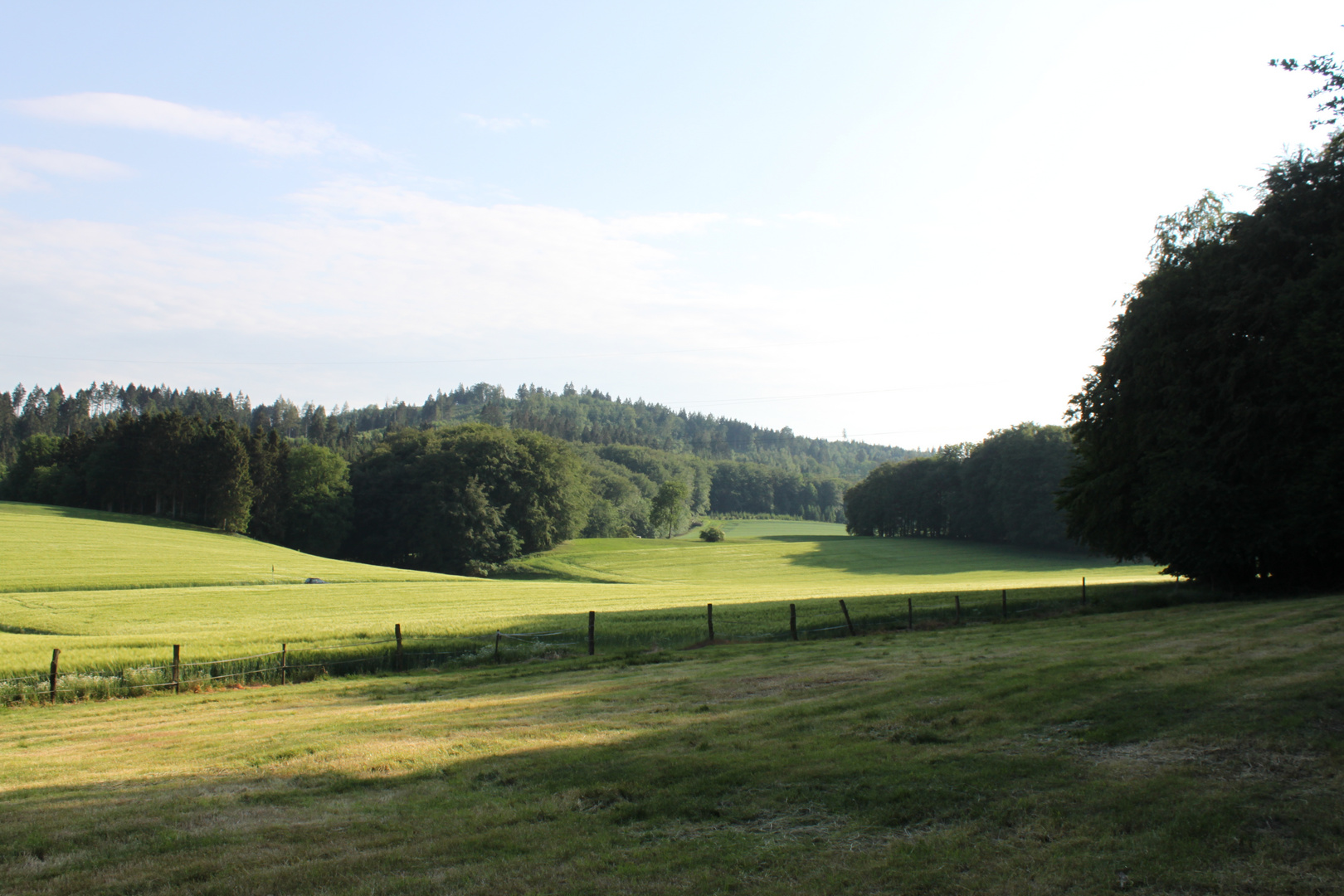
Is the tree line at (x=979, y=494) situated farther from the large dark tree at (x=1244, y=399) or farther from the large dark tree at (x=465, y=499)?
the large dark tree at (x=1244, y=399)

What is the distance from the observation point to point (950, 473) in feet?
370

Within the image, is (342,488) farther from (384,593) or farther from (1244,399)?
(1244,399)

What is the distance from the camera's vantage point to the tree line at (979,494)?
93.8 meters

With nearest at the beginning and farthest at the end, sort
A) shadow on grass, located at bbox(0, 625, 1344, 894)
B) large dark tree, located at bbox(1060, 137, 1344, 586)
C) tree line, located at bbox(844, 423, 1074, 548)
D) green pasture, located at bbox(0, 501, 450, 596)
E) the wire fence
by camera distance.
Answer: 1. shadow on grass, located at bbox(0, 625, 1344, 894)
2. the wire fence
3. large dark tree, located at bbox(1060, 137, 1344, 586)
4. green pasture, located at bbox(0, 501, 450, 596)
5. tree line, located at bbox(844, 423, 1074, 548)

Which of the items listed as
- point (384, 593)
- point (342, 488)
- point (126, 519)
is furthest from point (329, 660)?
point (342, 488)

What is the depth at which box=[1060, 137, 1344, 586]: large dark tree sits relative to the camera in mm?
26297

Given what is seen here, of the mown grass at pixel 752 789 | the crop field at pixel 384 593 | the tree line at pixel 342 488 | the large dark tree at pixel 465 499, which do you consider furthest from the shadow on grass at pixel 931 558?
the mown grass at pixel 752 789

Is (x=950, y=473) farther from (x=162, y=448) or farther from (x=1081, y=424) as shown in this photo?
(x=162, y=448)

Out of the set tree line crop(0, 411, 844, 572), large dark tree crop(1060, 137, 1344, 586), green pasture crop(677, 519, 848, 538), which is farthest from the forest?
large dark tree crop(1060, 137, 1344, 586)

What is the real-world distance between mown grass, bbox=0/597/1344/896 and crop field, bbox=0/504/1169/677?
1186 centimetres

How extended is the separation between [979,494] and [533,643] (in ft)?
297

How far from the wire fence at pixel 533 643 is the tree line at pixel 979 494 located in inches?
2186

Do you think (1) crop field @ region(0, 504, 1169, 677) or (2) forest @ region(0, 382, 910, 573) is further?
(2) forest @ region(0, 382, 910, 573)

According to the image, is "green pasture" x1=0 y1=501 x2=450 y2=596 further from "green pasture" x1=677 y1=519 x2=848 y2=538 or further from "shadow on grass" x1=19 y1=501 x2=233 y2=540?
"green pasture" x1=677 y1=519 x2=848 y2=538
